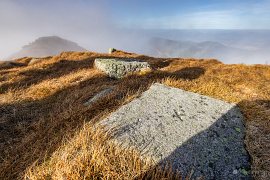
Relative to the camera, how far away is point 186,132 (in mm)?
5531

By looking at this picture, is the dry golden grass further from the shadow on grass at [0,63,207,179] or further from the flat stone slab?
the flat stone slab

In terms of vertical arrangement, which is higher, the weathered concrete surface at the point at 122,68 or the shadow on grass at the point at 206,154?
the shadow on grass at the point at 206,154

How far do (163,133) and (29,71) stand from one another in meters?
15.1

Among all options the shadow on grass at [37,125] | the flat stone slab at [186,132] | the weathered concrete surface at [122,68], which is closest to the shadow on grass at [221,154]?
the flat stone slab at [186,132]

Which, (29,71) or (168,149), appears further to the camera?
(29,71)

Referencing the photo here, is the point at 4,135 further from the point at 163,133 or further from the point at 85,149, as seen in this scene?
the point at 163,133

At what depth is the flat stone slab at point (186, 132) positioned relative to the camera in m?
4.68

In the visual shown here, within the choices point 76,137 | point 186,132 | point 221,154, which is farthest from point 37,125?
point 221,154

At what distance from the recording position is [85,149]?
14.2 ft

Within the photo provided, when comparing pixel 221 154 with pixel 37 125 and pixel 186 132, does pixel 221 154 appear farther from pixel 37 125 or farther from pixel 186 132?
pixel 37 125

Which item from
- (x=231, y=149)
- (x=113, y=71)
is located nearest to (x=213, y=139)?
(x=231, y=149)

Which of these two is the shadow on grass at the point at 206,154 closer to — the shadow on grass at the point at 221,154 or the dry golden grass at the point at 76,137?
the shadow on grass at the point at 221,154

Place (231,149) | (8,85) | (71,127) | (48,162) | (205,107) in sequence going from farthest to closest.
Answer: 1. (8,85)
2. (205,107)
3. (71,127)
4. (231,149)
5. (48,162)

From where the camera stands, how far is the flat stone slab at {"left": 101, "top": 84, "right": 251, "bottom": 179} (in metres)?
4.68
